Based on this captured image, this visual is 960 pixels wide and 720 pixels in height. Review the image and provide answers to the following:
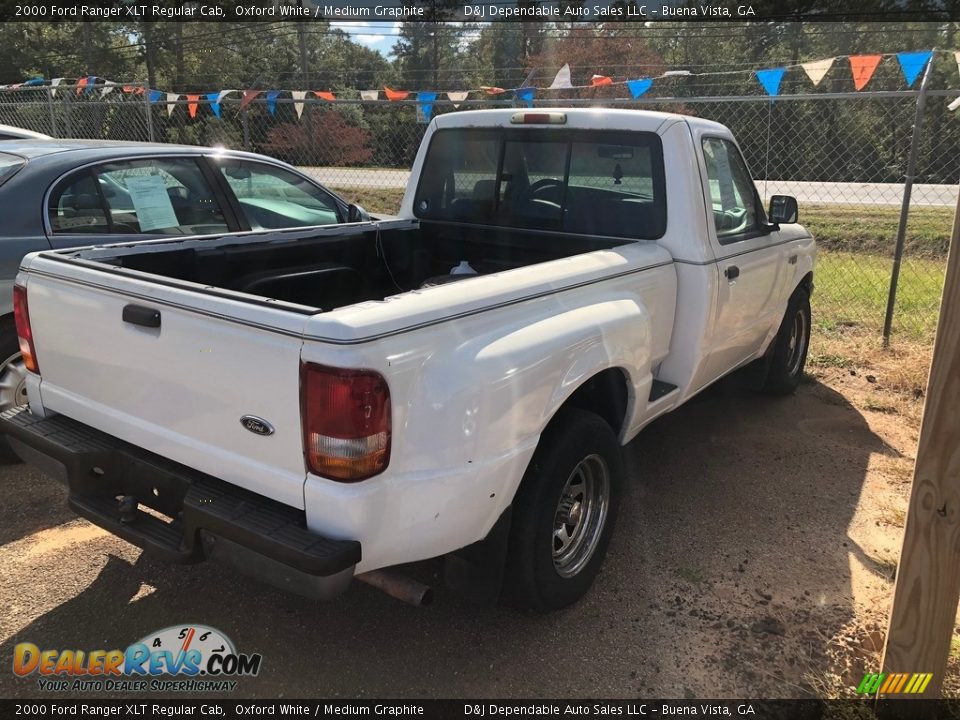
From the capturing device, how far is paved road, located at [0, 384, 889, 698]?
8.77ft

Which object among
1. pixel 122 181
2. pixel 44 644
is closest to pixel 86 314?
pixel 44 644

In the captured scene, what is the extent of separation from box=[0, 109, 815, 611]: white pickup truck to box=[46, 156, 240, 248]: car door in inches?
50.7

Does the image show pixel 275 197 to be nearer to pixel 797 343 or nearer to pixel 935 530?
pixel 797 343

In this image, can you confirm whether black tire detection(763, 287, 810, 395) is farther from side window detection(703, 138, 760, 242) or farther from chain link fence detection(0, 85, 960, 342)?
chain link fence detection(0, 85, 960, 342)

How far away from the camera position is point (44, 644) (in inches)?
110

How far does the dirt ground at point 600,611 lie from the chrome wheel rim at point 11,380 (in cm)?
43

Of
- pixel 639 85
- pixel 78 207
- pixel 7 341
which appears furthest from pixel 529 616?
pixel 639 85

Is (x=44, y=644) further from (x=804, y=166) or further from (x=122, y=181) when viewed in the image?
(x=804, y=166)

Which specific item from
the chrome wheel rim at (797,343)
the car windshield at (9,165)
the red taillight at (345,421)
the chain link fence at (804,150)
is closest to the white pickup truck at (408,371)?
the red taillight at (345,421)

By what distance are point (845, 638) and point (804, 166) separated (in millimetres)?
18987

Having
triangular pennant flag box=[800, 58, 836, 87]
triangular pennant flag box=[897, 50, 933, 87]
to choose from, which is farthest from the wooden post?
triangular pennant flag box=[800, 58, 836, 87]

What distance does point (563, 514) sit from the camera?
2988 millimetres

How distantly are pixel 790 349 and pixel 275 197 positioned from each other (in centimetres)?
393

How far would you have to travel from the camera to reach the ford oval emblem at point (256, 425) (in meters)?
2.18
